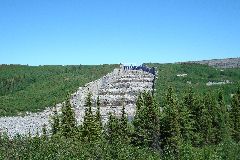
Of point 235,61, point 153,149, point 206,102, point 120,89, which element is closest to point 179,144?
point 153,149

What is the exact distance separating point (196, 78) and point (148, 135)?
91667 millimetres

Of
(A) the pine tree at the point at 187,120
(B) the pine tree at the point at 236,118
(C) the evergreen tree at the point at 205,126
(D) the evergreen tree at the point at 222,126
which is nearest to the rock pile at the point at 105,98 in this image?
(A) the pine tree at the point at 187,120

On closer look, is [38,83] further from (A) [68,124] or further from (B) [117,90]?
(A) [68,124]

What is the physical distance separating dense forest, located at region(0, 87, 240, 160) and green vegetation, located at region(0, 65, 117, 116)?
50.9m

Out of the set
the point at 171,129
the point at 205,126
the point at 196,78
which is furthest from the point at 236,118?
the point at 196,78

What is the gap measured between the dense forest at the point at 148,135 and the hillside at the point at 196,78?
45.0 meters

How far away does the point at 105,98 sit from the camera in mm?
112562

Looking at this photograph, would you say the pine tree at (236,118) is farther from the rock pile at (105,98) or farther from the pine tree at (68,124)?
the pine tree at (68,124)

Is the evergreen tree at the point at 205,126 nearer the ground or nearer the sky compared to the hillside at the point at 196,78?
nearer the ground

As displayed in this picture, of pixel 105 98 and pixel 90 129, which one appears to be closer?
pixel 90 129

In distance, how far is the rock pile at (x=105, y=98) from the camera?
306ft

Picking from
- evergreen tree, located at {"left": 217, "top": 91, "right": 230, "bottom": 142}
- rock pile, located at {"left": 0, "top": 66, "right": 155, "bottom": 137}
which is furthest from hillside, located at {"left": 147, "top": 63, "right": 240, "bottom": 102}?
evergreen tree, located at {"left": 217, "top": 91, "right": 230, "bottom": 142}

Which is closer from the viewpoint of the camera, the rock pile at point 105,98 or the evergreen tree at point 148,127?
the evergreen tree at point 148,127

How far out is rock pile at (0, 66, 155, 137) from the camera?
306ft
